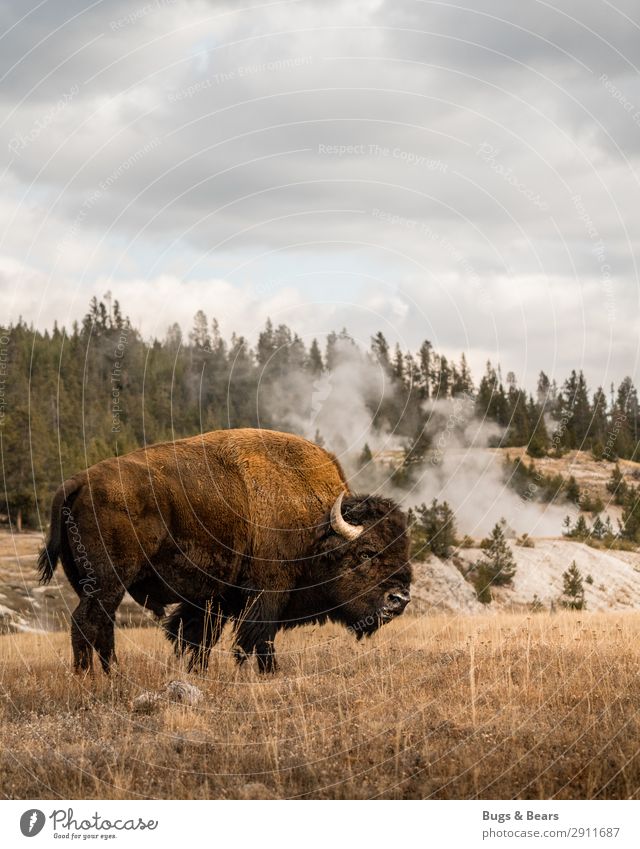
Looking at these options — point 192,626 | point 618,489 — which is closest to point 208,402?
point 618,489

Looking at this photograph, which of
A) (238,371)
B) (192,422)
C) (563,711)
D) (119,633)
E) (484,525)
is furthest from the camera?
(238,371)

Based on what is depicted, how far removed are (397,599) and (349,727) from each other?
3.48 metres

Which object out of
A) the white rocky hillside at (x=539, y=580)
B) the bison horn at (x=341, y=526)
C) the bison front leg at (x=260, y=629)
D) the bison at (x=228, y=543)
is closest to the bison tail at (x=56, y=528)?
the bison at (x=228, y=543)

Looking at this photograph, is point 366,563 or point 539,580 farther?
point 539,580

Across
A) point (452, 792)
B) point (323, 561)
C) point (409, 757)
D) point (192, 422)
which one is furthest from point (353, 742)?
point (192, 422)

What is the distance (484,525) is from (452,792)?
59.3 meters

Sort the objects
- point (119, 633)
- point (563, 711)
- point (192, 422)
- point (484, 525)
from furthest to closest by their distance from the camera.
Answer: point (192, 422) → point (484, 525) → point (119, 633) → point (563, 711)

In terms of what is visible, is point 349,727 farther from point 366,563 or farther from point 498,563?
point 498,563

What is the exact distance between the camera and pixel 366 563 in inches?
459

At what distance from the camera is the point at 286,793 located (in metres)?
6.74

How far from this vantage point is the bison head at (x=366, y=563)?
11.6 meters
